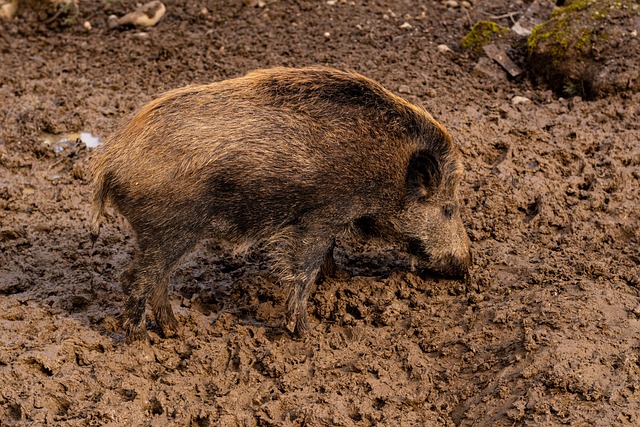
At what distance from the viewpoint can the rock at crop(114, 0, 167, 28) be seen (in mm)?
8062

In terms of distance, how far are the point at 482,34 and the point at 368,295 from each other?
373 centimetres

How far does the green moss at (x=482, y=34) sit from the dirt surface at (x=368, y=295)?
0.17 metres

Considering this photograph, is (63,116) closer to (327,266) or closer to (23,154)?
(23,154)

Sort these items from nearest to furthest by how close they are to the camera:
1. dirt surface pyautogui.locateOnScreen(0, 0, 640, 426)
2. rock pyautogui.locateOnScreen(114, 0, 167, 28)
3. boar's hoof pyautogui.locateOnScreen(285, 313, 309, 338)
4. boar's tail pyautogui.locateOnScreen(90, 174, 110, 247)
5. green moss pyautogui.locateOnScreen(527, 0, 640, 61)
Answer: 1. dirt surface pyautogui.locateOnScreen(0, 0, 640, 426)
2. boar's tail pyautogui.locateOnScreen(90, 174, 110, 247)
3. boar's hoof pyautogui.locateOnScreen(285, 313, 309, 338)
4. green moss pyautogui.locateOnScreen(527, 0, 640, 61)
5. rock pyautogui.locateOnScreen(114, 0, 167, 28)

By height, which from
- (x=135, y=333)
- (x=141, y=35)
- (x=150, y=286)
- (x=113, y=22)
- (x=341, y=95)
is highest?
(x=341, y=95)

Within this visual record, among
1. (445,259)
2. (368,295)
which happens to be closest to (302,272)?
(368,295)

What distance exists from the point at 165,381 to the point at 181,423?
0.32 meters

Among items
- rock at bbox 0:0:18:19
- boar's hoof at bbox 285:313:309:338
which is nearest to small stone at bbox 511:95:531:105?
boar's hoof at bbox 285:313:309:338

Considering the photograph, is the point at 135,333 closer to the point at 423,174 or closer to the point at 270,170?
the point at 270,170

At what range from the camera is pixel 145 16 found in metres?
8.08

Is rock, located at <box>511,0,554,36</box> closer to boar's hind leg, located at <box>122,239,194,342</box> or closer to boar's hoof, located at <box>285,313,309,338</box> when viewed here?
boar's hoof, located at <box>285,313,309,338</box>

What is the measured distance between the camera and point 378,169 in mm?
4184

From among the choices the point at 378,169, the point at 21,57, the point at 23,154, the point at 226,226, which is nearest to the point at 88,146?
the point at 23,154

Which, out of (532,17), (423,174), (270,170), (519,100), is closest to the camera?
(270,170)
